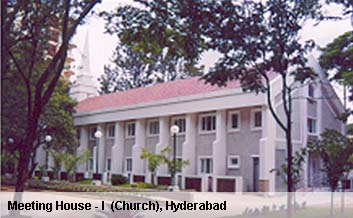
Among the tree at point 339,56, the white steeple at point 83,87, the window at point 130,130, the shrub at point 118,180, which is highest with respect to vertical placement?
the white steeple at point 83,87

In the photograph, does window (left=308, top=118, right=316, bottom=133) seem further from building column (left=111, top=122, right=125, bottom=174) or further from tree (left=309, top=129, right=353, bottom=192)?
tree (left=309, top=129, right=353, bottom=192)

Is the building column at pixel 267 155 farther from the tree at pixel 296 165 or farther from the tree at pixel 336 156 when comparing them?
the tree at pixel 336 156

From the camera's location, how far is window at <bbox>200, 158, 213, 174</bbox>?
25422mm

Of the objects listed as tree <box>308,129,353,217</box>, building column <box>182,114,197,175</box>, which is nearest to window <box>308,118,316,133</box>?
building column <box>182,114,197,175</box>

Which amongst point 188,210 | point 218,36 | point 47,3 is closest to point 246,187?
point 188,210

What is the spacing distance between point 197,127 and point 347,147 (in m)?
14.4

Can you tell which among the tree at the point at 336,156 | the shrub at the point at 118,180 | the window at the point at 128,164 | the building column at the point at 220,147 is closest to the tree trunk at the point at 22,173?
the tree at the point at 336,156

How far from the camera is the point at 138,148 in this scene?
2972 cm

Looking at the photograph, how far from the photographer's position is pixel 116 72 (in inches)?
1785

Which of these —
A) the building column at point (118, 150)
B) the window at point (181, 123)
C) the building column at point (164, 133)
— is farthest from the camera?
the building column at point (118, 150)

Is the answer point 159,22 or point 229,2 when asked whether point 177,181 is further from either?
point 159,22

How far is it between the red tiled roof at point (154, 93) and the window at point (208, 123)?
4.97 ft

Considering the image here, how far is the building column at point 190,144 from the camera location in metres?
26.1

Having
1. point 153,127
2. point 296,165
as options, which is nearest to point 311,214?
point 296,165
